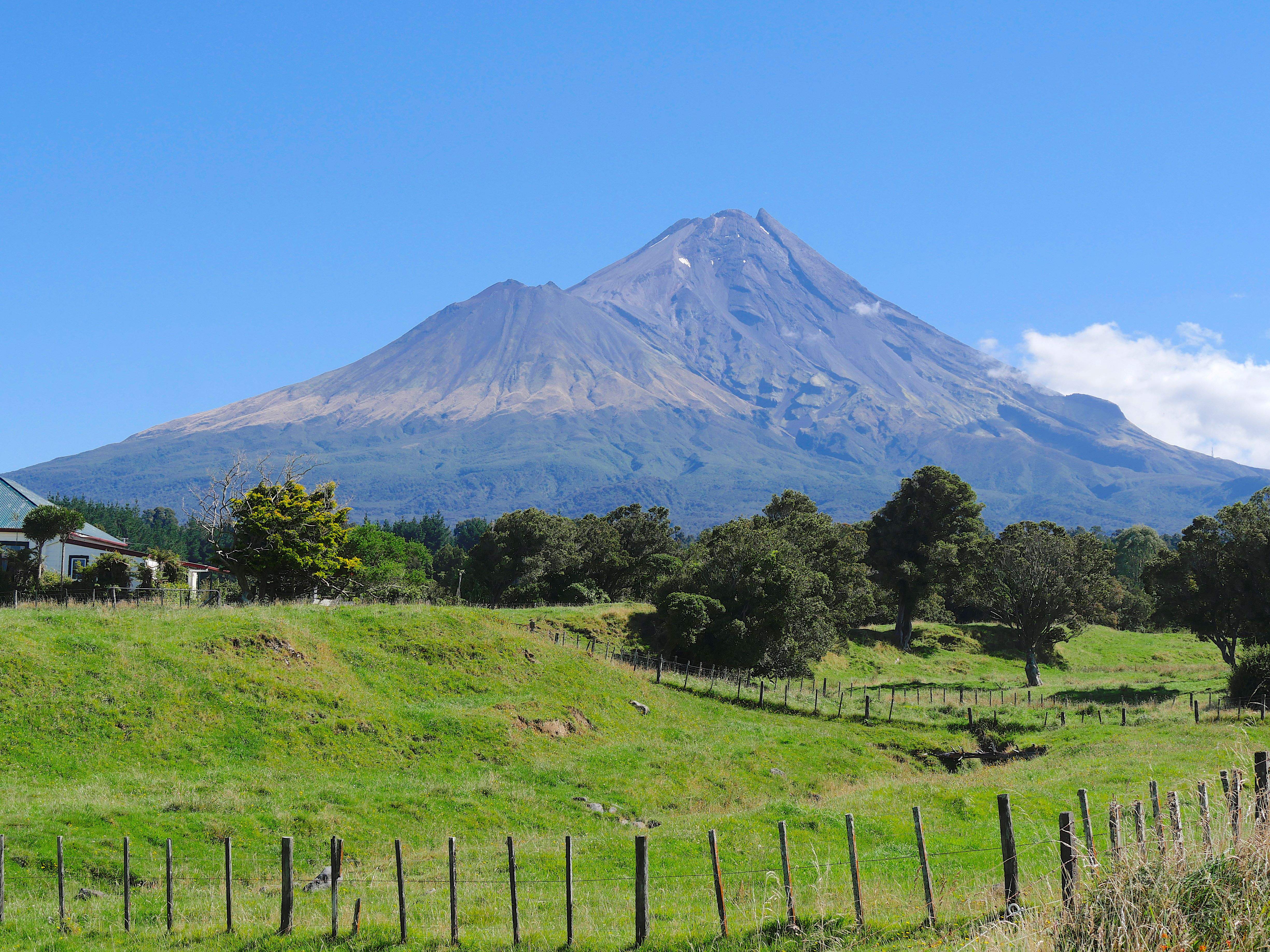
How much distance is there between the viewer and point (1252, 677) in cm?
3781

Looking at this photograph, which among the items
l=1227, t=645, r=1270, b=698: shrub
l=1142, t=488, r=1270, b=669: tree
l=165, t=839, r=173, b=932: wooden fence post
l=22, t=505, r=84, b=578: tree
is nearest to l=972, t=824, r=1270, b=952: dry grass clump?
l=165, t=839, r=173, b=932: wooden fence post

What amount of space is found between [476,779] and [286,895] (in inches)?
525

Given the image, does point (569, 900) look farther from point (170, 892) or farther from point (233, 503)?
point (233, 503)

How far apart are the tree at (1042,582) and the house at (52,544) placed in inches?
1880

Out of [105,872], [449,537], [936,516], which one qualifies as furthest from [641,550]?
[449,537]

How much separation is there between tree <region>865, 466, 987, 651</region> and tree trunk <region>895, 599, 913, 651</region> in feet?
0.14

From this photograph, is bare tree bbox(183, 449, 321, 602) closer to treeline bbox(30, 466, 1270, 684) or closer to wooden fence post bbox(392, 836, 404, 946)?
treeline bbox(30, 466, 1270, 684)

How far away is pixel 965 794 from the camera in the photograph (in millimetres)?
23500

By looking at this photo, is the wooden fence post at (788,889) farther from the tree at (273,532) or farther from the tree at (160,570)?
the tree at (160,570)

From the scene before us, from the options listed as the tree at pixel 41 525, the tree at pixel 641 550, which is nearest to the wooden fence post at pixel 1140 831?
the tree at pixel 41 525

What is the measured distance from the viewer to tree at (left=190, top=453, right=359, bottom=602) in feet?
A: 152

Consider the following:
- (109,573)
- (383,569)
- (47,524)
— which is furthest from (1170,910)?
(383,569)

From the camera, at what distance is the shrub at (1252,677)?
120 ft

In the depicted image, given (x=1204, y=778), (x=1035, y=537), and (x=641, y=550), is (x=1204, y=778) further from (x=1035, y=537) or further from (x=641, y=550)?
(x=641, y=550)
